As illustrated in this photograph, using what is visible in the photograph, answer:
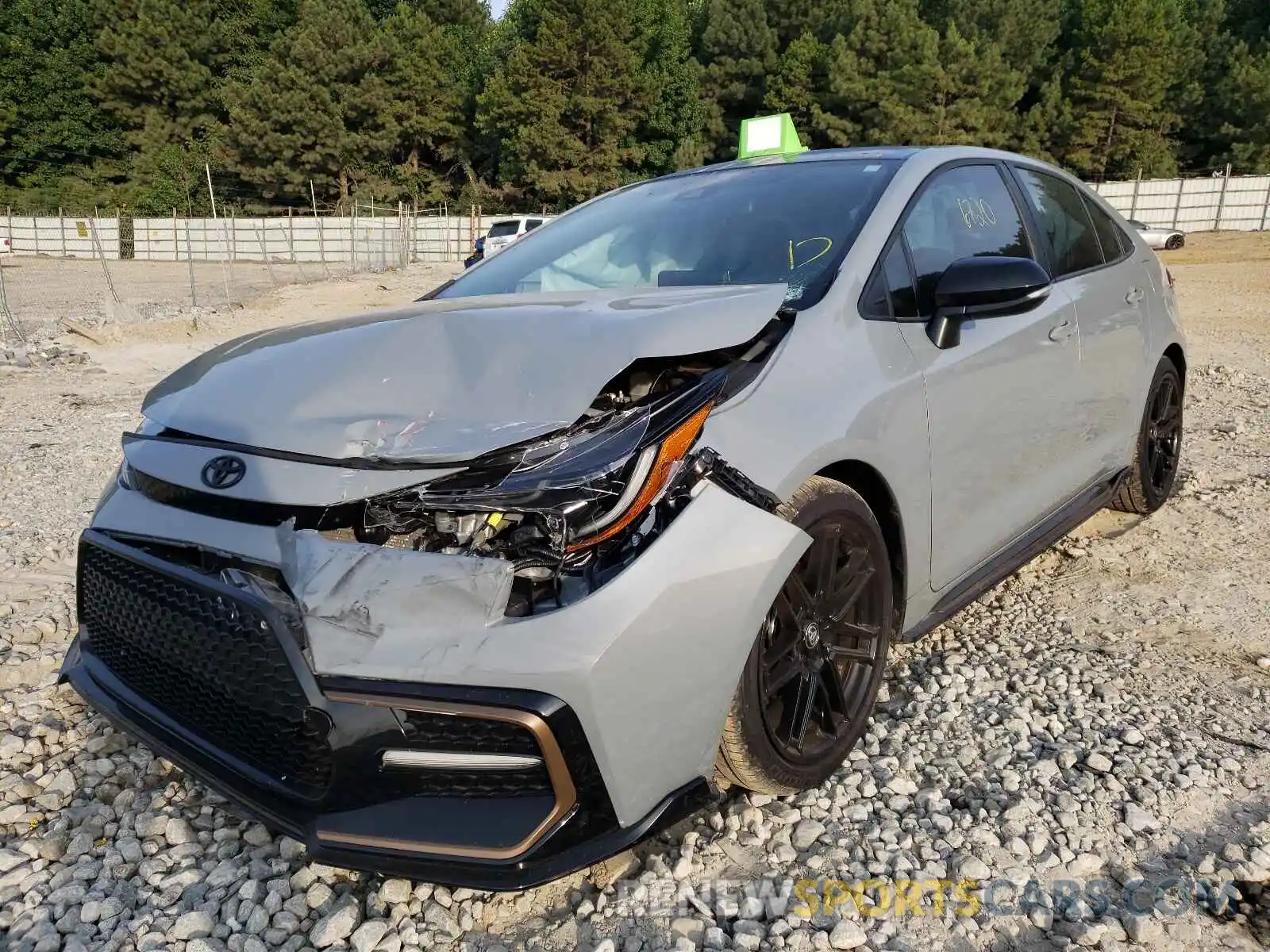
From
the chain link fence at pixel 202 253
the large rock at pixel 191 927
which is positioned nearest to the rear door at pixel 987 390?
the large rock at pixel 191 927

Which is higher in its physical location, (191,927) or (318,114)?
(318,114)

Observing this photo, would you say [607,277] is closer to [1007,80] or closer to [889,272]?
[889,272]

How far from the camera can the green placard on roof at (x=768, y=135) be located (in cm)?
1000

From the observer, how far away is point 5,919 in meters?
1.91

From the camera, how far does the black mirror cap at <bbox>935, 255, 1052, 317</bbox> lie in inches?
96.2

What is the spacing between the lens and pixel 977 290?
245 centimetres

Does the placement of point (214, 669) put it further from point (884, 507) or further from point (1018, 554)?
point (1018, 554)

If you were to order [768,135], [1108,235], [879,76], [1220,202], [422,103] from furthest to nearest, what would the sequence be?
1. [422,103]
2. [879,76]
3. [1220,202]
4. [768,135]
5. [1108,235]

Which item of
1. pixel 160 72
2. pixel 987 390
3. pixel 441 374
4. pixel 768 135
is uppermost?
pixel 160 72

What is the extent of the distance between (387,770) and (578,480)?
632 mm

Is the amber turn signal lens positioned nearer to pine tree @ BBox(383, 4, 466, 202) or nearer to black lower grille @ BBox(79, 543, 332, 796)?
black lower grille @ BBox(79, 543, 332, 796)

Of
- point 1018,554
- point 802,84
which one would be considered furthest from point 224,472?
point 802,84

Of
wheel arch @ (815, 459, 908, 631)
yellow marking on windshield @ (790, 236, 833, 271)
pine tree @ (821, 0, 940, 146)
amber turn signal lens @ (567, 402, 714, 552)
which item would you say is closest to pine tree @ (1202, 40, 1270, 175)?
pine tree @ (821, 0, 940, 146)

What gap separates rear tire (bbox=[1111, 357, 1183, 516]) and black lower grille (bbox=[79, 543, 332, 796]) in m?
3.54
